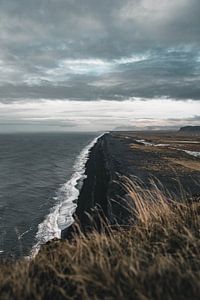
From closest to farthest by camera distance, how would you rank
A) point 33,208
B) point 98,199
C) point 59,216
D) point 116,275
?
point 116,275, point 59,216, point 33,208, point 98,199

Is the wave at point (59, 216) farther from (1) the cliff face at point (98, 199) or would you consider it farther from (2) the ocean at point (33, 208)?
(1) the cliff face at point (98, 199)

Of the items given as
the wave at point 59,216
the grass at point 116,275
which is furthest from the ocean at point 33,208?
the grass at point 116,275

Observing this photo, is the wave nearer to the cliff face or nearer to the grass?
the cliff face

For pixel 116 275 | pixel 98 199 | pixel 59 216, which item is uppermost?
pixel 116 275

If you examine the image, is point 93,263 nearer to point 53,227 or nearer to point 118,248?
point 118,248

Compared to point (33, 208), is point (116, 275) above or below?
above

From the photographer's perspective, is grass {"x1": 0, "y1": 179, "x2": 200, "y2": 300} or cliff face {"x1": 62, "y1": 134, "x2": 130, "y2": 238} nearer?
grass {"x1": 0, "y1": 179, "x2": 200, "y2": 300}

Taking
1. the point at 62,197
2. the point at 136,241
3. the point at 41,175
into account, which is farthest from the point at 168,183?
the point at 136,241

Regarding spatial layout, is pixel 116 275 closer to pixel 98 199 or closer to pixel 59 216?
pixel 59 216

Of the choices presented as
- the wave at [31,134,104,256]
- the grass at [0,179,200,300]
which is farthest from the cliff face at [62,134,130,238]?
the grass at [0,179,200,300]

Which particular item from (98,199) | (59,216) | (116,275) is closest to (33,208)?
(59,216)

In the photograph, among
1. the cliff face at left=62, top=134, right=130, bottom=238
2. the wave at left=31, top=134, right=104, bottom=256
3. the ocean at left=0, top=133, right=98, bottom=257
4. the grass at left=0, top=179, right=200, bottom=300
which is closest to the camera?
the grass at left=0, top=179, right=200, bottom=300
